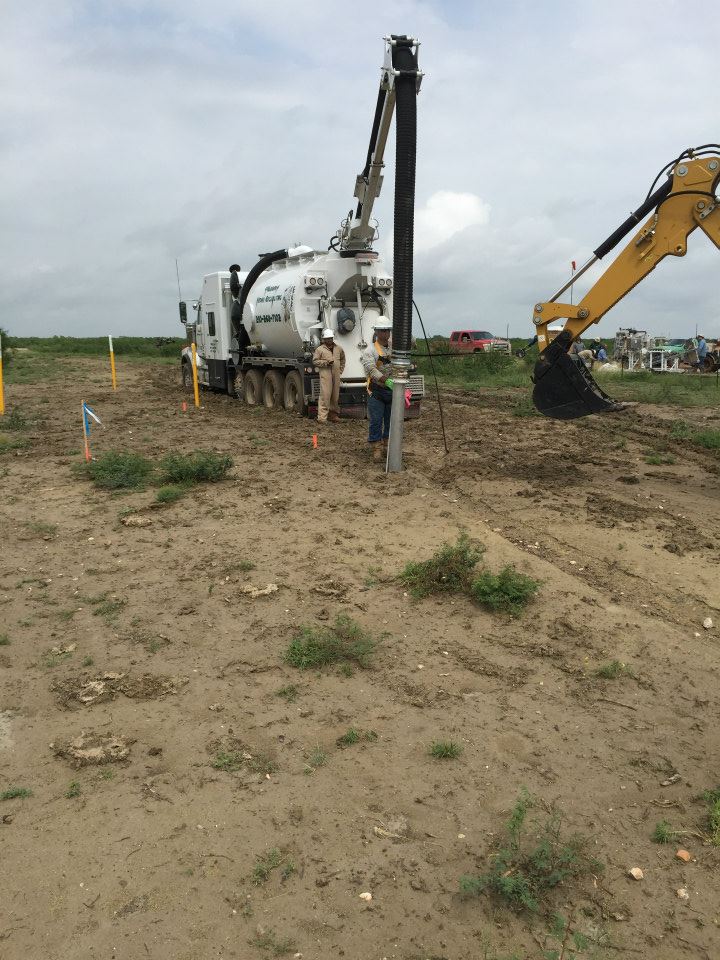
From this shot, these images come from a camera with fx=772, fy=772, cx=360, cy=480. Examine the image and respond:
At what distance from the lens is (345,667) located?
4961mm

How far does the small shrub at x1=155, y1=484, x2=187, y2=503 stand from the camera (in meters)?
8.65

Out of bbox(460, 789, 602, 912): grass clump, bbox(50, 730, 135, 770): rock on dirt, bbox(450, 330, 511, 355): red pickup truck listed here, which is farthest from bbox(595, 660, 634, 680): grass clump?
Answer: bbox(450, 330, 511, 355): red pickup truck

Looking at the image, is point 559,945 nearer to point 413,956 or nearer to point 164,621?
point 413,956

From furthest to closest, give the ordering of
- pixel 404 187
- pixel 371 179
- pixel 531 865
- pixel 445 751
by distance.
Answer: pixel 371 179, pixel 404 187, pixel 445 751, pixel 531 865

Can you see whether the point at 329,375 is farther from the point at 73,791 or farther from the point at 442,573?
the point at 73,791

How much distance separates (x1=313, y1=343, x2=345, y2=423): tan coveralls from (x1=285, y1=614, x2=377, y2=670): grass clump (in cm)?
920

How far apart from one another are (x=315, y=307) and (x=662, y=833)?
12.7 metres

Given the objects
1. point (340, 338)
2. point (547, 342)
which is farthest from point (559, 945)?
point (340, 338)

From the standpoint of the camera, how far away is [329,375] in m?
14.5

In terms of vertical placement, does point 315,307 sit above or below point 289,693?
above

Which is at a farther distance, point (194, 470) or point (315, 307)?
point (315, 307)

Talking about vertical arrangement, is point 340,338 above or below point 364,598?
Answer: above

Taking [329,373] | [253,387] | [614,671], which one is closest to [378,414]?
[329,373]

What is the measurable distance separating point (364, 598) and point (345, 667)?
1.19 metres
